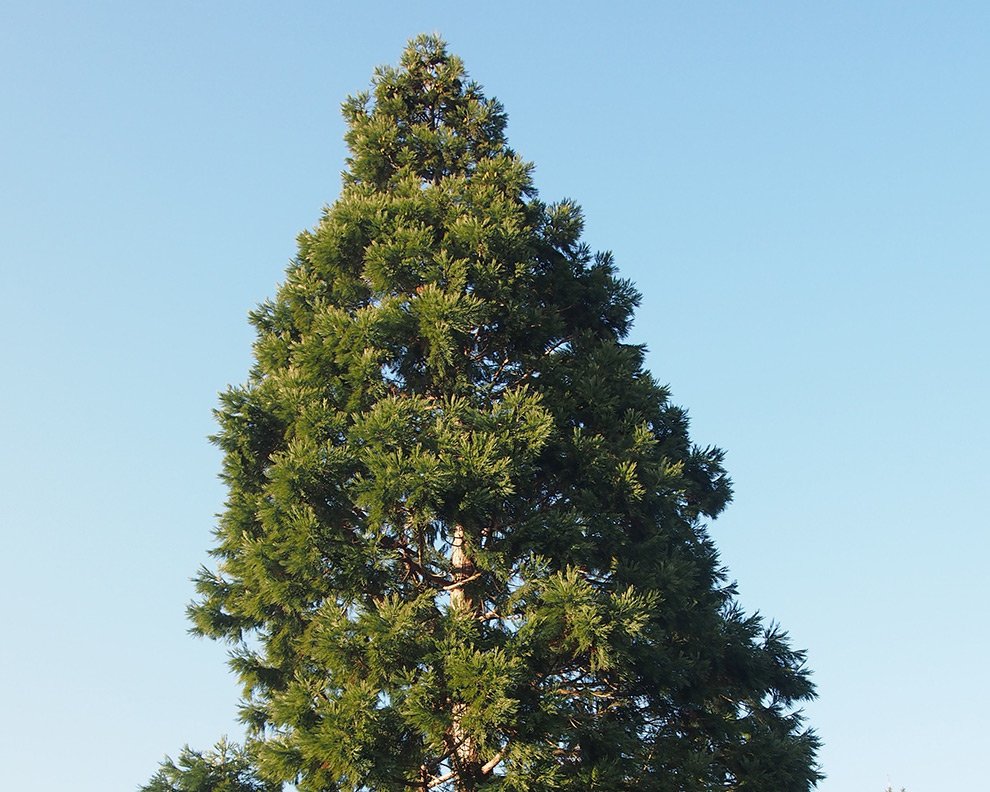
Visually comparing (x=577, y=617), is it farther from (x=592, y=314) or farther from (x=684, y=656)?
(x=592, y=314)

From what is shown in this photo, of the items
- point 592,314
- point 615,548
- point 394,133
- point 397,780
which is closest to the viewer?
point 397,780

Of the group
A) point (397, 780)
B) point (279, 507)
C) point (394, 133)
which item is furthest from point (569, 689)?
point (394, 133)

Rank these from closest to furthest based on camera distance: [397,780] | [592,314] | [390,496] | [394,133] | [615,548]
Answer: [397,780]
[390,496]
[615,548]
[592,314]
[394,133]

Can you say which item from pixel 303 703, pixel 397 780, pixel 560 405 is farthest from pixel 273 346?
pixel 397 780

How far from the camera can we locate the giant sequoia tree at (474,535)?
1455 cm

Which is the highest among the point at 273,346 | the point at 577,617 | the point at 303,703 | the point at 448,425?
the point at 273,346

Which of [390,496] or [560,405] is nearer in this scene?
[390,496]

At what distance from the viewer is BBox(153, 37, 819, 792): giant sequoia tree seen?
1455cm

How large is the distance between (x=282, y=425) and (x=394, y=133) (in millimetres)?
7535

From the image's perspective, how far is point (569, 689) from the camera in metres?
16.2

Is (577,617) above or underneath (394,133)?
underneath

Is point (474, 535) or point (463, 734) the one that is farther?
point (474, 535)

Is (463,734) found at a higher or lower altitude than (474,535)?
lower

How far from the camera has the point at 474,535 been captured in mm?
16422
